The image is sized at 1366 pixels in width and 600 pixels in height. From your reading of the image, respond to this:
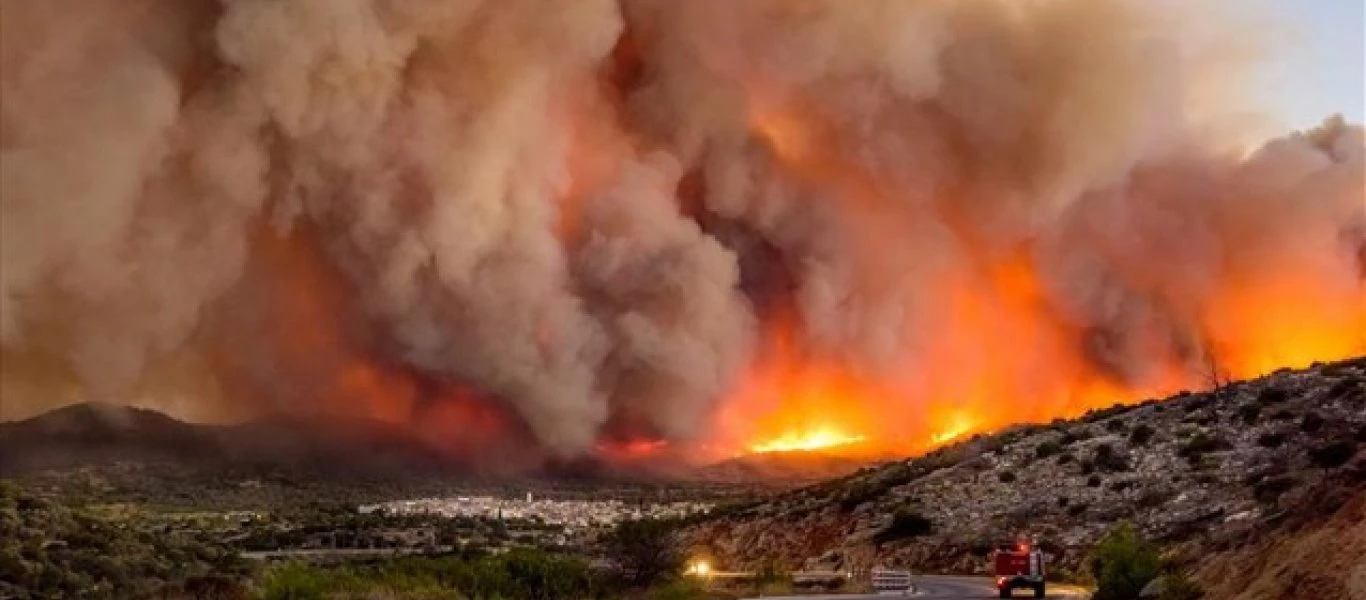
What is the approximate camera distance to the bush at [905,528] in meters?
39.7

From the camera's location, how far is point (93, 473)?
294 ft

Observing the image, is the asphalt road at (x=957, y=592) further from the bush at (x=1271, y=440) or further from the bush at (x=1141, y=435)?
the bush at (x=1141, y=435)

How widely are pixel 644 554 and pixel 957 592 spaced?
8601mm

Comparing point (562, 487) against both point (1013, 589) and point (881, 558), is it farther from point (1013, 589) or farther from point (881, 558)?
point (1013, 589)

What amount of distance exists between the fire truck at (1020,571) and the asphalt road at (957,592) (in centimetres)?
23

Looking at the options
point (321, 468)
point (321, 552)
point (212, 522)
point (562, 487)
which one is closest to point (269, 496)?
point (321, 468)

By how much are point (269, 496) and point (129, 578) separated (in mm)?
60444

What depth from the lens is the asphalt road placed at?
25.4 metres

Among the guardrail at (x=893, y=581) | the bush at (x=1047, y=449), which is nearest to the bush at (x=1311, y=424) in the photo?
the bush at (x=1047, y=449)

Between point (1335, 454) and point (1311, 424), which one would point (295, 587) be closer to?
point (1335, 454)

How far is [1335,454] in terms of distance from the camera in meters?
28.0

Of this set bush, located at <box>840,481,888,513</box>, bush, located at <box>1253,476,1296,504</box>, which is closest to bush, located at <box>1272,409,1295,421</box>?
bush, located at <box>1253,476,1296,504</box>

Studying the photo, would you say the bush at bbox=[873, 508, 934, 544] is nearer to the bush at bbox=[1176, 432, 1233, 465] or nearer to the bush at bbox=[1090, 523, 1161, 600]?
the bush at bbox=[1176, 432, 1233, 465]

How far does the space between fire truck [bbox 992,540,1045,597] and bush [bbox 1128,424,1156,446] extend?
680 inches
